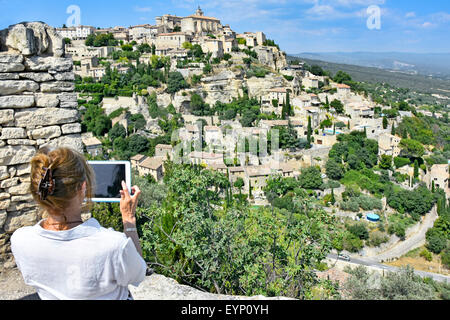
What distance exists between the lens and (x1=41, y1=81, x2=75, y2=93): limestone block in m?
2.99

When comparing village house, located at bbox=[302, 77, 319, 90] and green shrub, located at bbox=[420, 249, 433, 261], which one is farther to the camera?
village house, located at bbox=[302, 77, 319, 90]

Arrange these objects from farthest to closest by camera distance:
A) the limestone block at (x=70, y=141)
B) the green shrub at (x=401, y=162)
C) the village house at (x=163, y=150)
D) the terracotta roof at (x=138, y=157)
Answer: the green shrub at (x=401, y=162)
the village house at (x=163, y=150)
the terracotta roof at (x=138, y=157)
the limestone block at (x=70, y=141)

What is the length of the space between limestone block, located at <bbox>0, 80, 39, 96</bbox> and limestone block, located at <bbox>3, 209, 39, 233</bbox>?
988 mm

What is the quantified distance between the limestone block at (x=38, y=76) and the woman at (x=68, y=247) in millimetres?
1951

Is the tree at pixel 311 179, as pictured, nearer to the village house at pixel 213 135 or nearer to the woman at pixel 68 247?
the village house at pixel 213 135

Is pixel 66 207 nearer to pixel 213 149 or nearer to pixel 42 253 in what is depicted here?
pixel 42 253

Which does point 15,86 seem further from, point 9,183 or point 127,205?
point 127,205

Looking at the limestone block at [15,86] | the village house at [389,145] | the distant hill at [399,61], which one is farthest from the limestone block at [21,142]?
the distant hill at [399,61]

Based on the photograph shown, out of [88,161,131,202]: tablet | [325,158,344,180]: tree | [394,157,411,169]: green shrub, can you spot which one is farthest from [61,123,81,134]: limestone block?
[394,157,411,169]: green shrub

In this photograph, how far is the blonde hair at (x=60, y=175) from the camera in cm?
126

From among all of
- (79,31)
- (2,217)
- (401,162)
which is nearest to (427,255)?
(401,162)

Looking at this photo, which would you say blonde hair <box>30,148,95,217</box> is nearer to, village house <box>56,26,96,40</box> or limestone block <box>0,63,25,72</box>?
limestone block <box>0,63,25,72</box>
